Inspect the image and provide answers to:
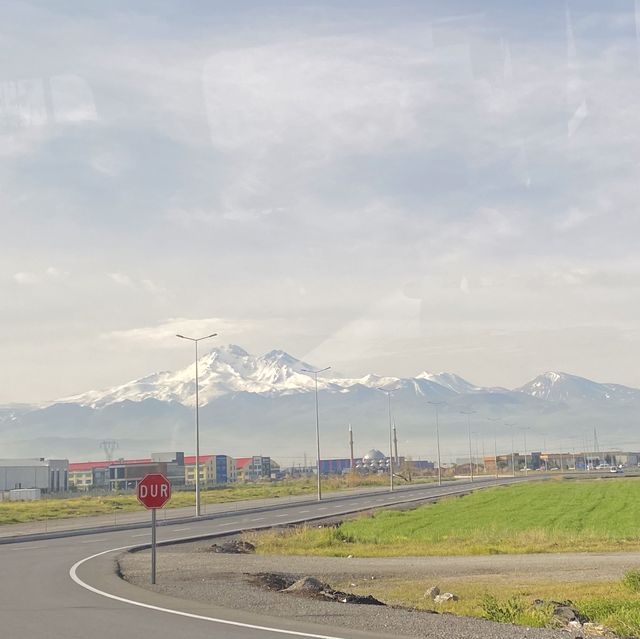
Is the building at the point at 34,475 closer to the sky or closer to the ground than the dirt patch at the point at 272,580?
closer to the sky

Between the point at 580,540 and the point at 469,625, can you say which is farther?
the point at 580,540

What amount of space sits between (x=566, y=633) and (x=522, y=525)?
32078mm

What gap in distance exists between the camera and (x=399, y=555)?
31078 mm

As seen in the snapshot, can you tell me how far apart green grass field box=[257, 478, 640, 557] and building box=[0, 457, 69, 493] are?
360ft

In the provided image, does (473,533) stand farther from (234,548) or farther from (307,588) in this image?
(307,588)

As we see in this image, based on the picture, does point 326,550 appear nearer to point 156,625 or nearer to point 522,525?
point 522,525

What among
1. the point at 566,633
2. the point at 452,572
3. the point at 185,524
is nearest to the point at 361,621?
the point at 566,633

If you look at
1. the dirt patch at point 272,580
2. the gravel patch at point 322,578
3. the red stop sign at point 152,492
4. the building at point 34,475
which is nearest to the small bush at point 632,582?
the gravel patch at point 322,578

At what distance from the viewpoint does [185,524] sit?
51.8 m

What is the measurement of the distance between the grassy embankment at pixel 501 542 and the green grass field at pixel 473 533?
3 cm

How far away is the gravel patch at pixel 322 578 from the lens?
47.9ft

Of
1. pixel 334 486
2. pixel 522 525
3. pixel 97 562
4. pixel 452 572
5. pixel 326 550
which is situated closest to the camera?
pixel 452 572

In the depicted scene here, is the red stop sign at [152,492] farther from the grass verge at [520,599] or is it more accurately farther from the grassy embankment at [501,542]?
the grassy embankment at [501,542]

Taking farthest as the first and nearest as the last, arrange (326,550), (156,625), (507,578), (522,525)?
1. (522,525)
2. (326,550)
3. (507,578)
4. (156,625)
